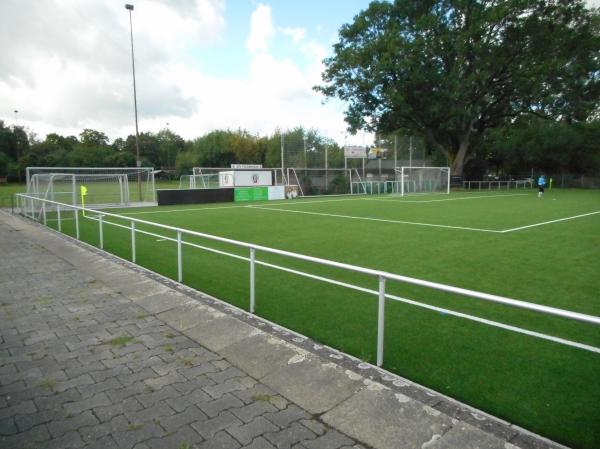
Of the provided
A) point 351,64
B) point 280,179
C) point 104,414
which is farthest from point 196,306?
point 351,64

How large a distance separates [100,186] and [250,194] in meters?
9.43

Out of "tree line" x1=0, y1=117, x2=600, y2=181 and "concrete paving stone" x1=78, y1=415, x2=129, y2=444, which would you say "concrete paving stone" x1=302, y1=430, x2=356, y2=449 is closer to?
"concrete paving stone" x1=78, y1=415, x2=129, y2=444

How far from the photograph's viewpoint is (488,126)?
43.0 metres

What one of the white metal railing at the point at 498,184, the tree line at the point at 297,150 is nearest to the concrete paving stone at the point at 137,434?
the tree line at the point at 297,150

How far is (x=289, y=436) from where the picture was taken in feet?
9.38

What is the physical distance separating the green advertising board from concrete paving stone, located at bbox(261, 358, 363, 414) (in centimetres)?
2511

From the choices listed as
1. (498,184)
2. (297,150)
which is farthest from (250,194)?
(498,184)

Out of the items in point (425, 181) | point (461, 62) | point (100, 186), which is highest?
point (461, 62)

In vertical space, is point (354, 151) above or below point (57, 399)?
above

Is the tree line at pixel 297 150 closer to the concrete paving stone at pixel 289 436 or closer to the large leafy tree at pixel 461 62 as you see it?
the large leafy tree at pixel 461 62

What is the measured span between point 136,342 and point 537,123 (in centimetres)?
5543

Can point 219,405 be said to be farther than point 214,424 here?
Yes

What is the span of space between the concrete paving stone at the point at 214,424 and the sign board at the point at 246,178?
26928 mm

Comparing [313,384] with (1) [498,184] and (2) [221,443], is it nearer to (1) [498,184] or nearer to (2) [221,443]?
→ (2) [221,443]
